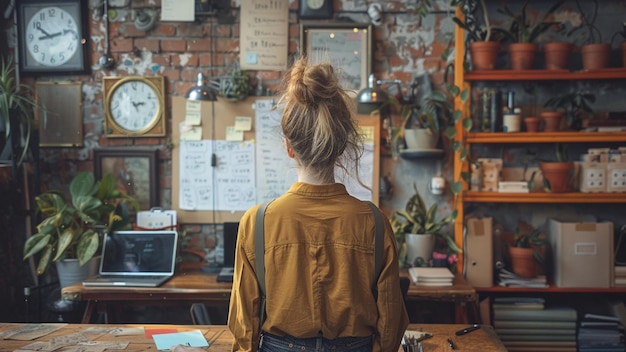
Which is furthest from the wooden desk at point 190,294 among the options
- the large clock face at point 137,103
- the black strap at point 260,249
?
the black strap at point 260,249

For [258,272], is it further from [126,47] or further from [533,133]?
[126,47]

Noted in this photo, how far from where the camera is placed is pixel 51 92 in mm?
3631

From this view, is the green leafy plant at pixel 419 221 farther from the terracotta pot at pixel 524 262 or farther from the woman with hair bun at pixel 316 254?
the woman with hair bun at pixel 316 254

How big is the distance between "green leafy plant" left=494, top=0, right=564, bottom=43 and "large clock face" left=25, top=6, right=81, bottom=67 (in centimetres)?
267

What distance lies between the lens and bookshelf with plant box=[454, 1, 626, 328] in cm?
317

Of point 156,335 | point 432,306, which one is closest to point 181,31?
point 156,335

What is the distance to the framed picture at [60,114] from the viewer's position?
3.62m

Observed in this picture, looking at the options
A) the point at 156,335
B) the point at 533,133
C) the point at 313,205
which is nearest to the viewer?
the point at 313,205

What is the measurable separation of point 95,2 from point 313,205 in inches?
110

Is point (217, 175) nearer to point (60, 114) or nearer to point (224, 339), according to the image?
point (60, 114)

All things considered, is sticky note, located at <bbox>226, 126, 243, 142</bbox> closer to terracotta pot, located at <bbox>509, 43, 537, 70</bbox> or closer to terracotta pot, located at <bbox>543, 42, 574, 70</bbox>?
terracotta pot, located at <bbox>509, 43, 537, 70</bbox>

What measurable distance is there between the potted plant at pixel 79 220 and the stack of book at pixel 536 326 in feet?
7.60

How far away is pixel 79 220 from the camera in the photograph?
3490 millimetres

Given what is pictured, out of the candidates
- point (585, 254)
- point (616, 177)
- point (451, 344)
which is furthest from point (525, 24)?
point (451, 344)
